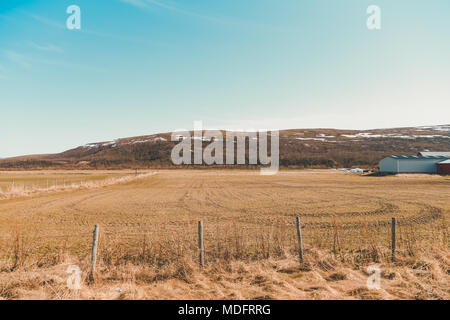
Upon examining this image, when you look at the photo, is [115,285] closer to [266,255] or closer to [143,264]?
[143,264]

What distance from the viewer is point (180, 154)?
525ft

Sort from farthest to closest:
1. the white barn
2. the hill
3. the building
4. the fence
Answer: the hill → the white barn → the building → the fence

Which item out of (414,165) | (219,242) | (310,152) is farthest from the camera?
(310,152)

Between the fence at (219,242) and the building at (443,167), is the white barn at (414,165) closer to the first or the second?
the building at (443,167)

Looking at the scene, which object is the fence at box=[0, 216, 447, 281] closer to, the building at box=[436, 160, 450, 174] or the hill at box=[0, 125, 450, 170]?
the building at box=[436, 160, 450, 174]

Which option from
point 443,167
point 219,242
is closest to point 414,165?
point 443,167

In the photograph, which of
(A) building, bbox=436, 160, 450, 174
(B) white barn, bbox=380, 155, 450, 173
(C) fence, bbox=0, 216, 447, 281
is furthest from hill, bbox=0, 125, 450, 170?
(C) fence, bbox=0, 216, 447, 281

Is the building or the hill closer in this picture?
the building

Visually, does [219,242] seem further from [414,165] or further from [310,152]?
[310,152]

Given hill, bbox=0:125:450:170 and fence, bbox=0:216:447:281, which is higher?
hill, bbox=0:125:450:170

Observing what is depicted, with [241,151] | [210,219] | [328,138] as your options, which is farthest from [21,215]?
[328,138]

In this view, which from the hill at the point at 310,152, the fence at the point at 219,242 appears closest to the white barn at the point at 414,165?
the hill at the point at 310,152

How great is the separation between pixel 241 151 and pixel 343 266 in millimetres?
149884
